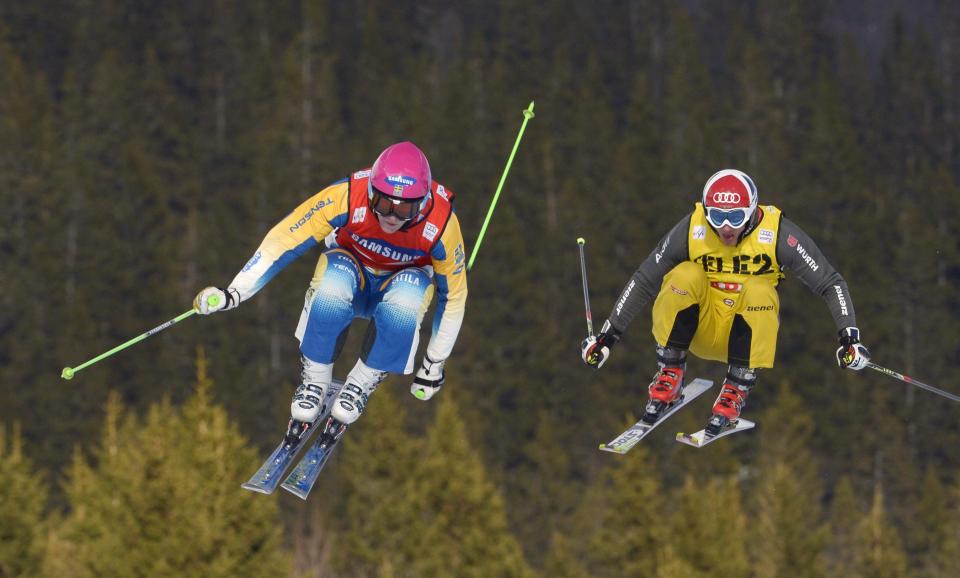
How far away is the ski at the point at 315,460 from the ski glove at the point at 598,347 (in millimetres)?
2290

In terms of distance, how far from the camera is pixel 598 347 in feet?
52.5

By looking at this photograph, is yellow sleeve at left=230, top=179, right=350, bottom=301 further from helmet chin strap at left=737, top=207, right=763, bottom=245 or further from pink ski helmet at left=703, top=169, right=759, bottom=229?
helmet chin strap at left=737, top=207, right=763, bottom=245

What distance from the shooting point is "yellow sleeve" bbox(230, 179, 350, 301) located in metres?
15.0

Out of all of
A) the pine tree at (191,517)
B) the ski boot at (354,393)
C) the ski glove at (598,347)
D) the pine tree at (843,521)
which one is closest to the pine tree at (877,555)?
the pine tree at (191,517)

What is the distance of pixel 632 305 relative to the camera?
635 inches

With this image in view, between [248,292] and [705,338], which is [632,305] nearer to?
[705,338]

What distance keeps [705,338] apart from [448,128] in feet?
309

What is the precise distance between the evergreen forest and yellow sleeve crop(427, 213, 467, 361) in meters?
59.4

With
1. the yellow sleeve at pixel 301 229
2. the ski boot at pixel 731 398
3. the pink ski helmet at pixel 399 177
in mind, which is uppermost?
the pink ski helmet at pixel 399 177

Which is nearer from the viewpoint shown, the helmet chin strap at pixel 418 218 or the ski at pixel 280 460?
the helmet chin strap at pixel 418 218

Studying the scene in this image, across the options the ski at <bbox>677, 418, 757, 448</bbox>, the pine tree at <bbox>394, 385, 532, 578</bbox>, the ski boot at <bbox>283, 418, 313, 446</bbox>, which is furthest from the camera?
the pine tree at <bbox>394, 385, 532, 578</bbox>

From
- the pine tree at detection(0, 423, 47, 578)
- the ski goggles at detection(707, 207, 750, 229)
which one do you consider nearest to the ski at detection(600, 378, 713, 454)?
the ski goggles at detection(707, 207, 750, 229)

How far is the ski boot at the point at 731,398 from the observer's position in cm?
1648

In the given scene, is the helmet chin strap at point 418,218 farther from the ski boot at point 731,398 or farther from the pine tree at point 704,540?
the pine tree at point 704,540
